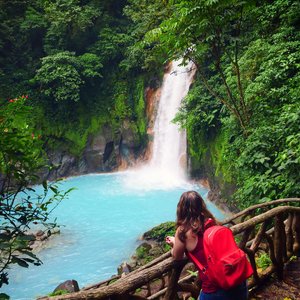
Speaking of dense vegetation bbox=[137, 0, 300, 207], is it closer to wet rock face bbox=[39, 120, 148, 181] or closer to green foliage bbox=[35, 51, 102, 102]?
wet rock face bbox=[39, 120, 148, 181]

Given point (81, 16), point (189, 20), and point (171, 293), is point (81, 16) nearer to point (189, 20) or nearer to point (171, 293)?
point (189, 20)

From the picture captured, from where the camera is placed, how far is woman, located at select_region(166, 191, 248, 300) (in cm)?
218

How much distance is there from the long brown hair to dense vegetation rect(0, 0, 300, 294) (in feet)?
3.78

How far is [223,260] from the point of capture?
2059mm

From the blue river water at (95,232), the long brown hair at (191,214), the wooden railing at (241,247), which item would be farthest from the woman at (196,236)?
the blue river water at (95,232)

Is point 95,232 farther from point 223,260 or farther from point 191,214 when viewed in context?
point 223,260

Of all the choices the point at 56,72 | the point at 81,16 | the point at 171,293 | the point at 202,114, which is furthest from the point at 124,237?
the point at 81,16

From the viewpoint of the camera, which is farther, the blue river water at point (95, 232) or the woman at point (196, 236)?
the blue river water at point (95, 232)

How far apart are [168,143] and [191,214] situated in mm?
14855

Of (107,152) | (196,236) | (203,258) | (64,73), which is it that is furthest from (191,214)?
(107,152)

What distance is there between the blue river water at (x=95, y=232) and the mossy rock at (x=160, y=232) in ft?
1.37

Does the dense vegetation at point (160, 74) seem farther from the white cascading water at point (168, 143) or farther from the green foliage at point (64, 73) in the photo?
the white cascading water at point (168, 143)

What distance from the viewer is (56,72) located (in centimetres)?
1659

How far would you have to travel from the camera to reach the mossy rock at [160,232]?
952 cm
